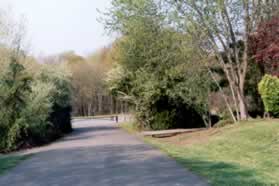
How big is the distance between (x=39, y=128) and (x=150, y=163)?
39.8ft

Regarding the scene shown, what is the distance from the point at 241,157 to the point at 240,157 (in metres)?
0.03

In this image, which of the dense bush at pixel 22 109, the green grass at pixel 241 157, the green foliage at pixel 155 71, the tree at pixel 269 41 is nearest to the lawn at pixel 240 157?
the green grass at pixel 241 157

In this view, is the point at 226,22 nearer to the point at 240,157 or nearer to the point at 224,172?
the point at 240,157

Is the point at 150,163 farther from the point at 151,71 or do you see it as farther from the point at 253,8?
the point at 151,71

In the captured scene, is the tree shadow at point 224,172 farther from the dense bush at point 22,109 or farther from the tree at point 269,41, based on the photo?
the dense bush at point 22,109

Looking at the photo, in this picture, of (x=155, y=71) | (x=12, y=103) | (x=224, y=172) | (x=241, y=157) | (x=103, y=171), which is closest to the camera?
(x=224, y=172)

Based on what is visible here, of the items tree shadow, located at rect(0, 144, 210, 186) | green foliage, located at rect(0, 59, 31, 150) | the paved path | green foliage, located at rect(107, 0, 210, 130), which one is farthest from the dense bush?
the paved path

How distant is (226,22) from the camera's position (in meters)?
20.8

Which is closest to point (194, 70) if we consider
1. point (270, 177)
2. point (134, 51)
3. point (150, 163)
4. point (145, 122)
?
point (134, 51)

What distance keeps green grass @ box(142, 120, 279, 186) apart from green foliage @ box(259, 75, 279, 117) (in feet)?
6.95

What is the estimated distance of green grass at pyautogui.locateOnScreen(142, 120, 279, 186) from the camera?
8.44 meters

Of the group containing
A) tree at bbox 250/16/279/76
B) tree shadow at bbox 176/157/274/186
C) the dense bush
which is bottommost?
tree shadow at bbox 176/157/274/186

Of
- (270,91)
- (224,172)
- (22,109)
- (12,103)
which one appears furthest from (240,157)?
(12,103)

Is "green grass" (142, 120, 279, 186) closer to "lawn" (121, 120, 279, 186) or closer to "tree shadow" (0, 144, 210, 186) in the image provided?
"lawn" (121, 120, 279, 186)
